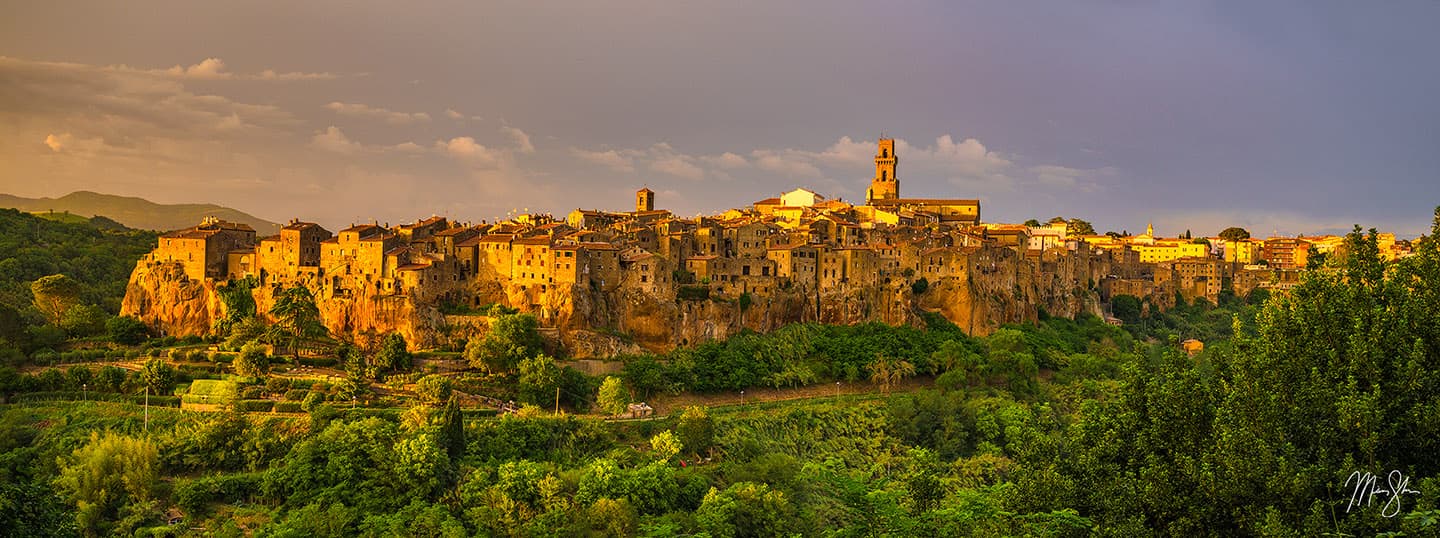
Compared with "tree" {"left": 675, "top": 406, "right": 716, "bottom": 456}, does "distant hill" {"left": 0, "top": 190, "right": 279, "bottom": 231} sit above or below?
above

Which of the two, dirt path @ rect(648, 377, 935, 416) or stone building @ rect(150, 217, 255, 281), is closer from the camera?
dirt path @ rect(648, 377, 935, 416)

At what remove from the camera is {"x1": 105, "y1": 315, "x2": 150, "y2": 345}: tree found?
35344 millimetres

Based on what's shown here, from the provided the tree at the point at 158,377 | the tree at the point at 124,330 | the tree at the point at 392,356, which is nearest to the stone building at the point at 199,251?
the tree at the point at 124,330

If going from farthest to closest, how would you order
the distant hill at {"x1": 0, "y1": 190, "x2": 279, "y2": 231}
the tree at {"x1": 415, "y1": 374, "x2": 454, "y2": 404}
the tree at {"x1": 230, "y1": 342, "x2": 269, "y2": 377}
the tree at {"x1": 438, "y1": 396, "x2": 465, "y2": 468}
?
the distant hill at {"x1": 0, "y1": 190, "x2": 279, "y2": 231}, the tree at {"x1": 230, "y1": 342, "x2": 269, "y2": 377}, the tree at {"x1": 415, "y1": 374, "x2": 454, "y2": 404}, the tree at {"x1": 438, "y1": 396, "x2": 465, "y2": 468}

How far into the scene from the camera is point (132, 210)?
249 feet

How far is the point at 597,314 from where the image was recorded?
3753 centimetres

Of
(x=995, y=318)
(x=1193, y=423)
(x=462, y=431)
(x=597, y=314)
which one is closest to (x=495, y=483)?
(x=462, y=431)

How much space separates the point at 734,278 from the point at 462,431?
A: 17.2 metres

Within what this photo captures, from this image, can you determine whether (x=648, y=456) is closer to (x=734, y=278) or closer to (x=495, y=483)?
(x=495, y=483)

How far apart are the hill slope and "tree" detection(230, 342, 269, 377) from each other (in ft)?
136

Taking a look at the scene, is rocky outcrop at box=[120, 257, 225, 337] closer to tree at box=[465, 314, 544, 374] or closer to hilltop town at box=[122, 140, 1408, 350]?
hilltop town at box=[122, 140, 1408, 350]

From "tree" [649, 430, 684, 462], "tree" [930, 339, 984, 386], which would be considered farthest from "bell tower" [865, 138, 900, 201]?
"tree" [649, 430, 684, 462]

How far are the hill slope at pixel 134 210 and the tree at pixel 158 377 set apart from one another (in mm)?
40762

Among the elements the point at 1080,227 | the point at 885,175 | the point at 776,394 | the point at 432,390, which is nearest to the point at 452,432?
the point at 432,390
